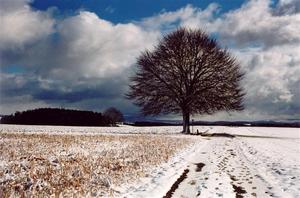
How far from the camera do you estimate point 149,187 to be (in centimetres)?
1257

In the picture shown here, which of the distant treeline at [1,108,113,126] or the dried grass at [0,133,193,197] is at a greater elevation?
the distant treeline at [1,108,113,126]

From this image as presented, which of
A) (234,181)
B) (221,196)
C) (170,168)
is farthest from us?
(170,168)

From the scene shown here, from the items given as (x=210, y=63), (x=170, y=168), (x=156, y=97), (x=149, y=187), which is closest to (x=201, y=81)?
(x=210, y=63)

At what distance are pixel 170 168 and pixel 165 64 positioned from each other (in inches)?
1317

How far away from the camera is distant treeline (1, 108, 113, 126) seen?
88188mm

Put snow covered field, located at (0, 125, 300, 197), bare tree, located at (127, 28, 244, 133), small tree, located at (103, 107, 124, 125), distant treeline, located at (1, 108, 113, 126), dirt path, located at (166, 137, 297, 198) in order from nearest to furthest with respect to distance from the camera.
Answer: snow covered field, located at (0, 125, 300, 197)
dirt path, located at (166, 137, 297, 198)
bare tree, located at (127, 28, 244, 133)
distant treeline, located at (1, 108, 113, 126)
small tree, located at (103, 107, 124, 125)

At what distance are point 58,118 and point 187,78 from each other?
4699cm

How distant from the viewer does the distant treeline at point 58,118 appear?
88.2 metres

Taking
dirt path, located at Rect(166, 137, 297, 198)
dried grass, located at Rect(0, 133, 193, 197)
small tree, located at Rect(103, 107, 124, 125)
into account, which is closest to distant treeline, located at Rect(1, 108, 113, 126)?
small tree, located at Rect(103, 107, 124, 125)

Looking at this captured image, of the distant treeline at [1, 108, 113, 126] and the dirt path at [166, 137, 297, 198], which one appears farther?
the distant treeline at [1, 108, 113, 126]

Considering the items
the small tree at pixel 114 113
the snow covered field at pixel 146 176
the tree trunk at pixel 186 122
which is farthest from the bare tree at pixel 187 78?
the small tree at pixel 114 113

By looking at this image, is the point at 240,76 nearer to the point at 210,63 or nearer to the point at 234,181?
the point at 210,63

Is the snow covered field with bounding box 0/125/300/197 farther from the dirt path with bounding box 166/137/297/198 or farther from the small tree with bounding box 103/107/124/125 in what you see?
the small tree with bounding box 103/107/124/125

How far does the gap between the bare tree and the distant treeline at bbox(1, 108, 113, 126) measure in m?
40.1
